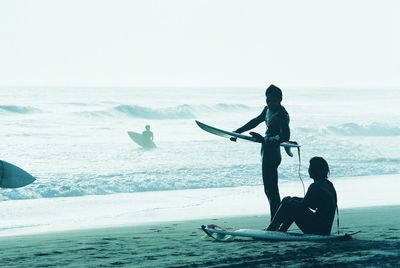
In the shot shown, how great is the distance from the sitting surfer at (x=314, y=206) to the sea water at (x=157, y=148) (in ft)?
40.0

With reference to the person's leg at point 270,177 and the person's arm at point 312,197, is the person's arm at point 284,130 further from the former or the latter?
the person's arm at point 312,197

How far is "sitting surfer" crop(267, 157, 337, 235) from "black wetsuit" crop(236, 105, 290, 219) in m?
0.73

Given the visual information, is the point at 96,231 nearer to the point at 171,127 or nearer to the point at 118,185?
the point at 118,185

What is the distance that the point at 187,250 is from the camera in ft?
33.4

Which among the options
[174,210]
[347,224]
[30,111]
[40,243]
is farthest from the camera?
[30,111]

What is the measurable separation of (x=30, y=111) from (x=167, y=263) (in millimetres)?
55398

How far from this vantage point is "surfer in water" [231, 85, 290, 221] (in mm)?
11305

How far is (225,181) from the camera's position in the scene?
25906 mm

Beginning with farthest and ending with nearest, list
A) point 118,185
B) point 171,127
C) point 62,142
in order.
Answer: point 171,127
point 62,142
point 118,185

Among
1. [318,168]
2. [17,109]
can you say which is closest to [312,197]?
[318,168]

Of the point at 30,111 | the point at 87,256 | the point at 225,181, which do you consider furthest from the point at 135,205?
the point at 30,111

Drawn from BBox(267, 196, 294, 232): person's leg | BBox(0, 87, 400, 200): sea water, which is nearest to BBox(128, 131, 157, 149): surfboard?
BBox(0, 87, 400, 200): sea water

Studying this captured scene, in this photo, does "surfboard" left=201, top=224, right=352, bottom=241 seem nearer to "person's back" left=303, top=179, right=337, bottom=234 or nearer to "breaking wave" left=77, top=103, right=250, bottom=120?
"person's back" left=303, top=179, right=337, bottom=234

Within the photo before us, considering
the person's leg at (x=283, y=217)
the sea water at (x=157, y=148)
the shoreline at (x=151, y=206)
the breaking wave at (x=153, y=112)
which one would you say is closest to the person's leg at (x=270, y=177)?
the person's leg at (x=283, y=217)
